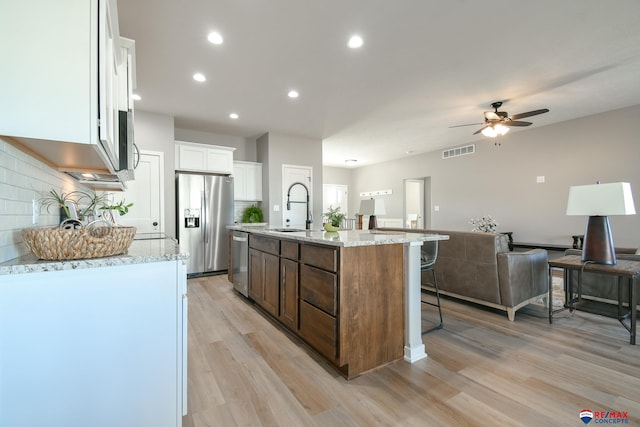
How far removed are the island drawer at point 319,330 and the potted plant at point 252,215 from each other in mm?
3721

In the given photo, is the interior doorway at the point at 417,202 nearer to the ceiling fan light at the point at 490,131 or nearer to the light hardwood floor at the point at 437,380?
the ceiling fan light at the point at 490,131

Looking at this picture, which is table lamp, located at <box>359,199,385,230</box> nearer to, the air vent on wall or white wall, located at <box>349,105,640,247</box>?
white wall, located at <box>349,105,640,247</box>

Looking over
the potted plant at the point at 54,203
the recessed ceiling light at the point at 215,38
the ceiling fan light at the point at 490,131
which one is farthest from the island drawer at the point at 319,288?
the ceiling fan light at the point at 490,131

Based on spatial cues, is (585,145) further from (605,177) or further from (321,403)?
(321,403)

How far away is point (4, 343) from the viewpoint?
963 mm

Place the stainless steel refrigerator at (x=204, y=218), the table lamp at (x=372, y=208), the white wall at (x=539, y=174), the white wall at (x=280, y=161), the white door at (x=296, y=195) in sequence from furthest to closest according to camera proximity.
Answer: the white door at (x=296, y=195)
the white wall at (x=280, y=161)
the stainless steel refrigerator at (x=204, y=218)
the white wall at (x=539, y=174)
the table lamp at (x=372, y=208)

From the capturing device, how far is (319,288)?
2.04m

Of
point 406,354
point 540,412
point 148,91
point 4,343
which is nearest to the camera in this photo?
point 4,343

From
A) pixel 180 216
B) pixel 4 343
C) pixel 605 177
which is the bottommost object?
pixel 4 343

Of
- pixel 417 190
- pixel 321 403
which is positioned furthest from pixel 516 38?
pixel 417 190

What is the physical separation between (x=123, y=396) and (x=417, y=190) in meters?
8.51

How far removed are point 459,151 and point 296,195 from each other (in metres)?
4.22

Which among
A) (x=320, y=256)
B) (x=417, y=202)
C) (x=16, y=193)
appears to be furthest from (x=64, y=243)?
(x=417, y=202)

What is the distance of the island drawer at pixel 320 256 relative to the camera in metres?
1.88
